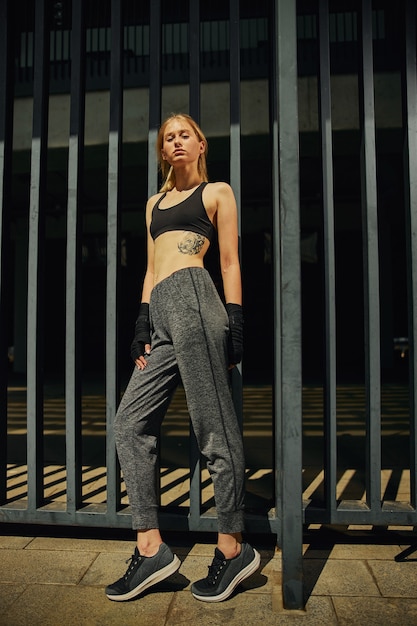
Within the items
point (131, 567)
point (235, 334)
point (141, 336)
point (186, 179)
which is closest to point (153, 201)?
point (186, 179)

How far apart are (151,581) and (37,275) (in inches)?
60.4

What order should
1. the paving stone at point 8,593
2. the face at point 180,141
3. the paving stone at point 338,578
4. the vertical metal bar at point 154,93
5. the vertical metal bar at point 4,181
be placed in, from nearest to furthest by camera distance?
the paving stone at point 8,593 → the paving stone at point 338,578 → the face at point 180,141 → the vertical metal bar at point 154,93 → the vertical metal bar at point 4,181

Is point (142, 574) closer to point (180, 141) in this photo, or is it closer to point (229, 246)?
point (229, 246)

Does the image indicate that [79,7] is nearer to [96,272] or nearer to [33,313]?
[33,313]

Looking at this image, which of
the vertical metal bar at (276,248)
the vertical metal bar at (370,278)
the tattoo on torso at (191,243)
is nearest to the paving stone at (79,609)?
the vertical metal bar at (276,248)

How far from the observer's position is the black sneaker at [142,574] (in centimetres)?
202

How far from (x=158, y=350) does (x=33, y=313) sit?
0.79 metres

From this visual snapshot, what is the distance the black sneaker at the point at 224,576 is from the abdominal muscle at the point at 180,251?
1206 mm

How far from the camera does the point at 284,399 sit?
208cm

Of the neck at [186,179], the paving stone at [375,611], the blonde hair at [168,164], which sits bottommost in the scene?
the paving stone at [375,611]

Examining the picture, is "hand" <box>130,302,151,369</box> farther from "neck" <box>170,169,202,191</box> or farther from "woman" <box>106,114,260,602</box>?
"neck" <box>170,169,202,191</box>

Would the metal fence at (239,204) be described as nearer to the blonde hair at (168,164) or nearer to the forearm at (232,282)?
the blonde hair at (168,164)

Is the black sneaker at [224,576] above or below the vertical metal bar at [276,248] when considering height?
below

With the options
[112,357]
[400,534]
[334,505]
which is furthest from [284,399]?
[400,534]
